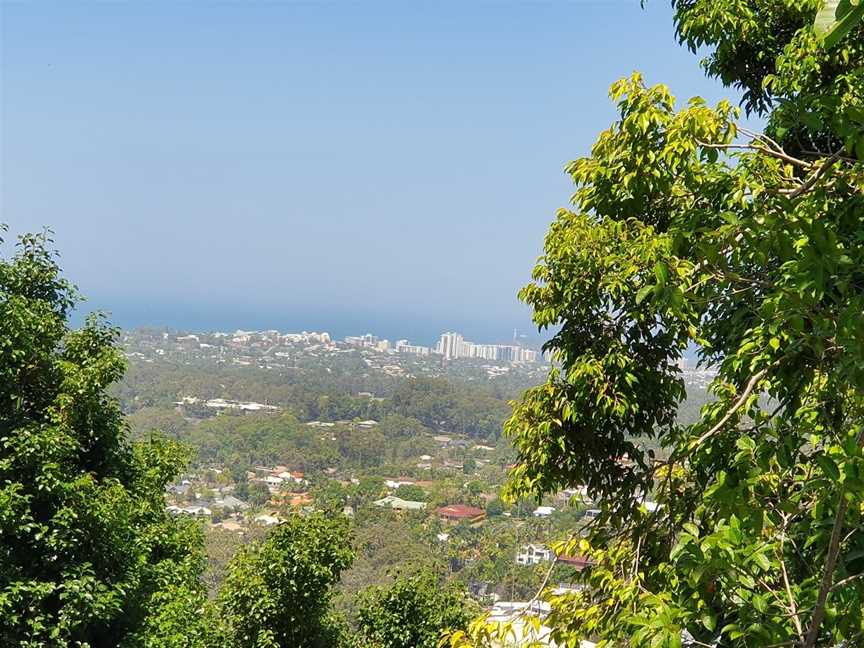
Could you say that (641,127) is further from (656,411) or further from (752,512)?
(752,512)

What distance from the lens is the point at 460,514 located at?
1129 inches

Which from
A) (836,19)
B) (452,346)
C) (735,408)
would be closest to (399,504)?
(735,408)

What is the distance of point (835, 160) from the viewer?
1164 mm

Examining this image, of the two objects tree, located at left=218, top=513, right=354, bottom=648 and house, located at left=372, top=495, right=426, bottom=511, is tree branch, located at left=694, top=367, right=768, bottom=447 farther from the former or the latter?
house, located at left=372, top=495, right=426, bottom=511

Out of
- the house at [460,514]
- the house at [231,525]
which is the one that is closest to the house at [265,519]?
the house at [231,525]

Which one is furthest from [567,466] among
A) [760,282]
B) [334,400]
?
[334,400]

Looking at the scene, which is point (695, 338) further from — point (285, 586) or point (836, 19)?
point (285, 586)

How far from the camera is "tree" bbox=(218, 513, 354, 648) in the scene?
4844mm

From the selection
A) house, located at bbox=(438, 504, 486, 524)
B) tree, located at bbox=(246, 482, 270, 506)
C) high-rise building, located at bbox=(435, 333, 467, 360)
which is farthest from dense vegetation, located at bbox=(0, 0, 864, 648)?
high-rise building, located at bbox=(435, 333, 467, 360)

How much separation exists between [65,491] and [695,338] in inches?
121

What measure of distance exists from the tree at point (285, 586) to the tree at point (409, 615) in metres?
0.55

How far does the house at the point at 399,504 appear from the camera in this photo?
27.8 meters

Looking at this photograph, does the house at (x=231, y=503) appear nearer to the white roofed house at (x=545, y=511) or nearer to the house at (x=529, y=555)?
the white roofed house at (x=545, y=511)

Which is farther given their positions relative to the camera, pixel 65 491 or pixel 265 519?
pixel 265 519
